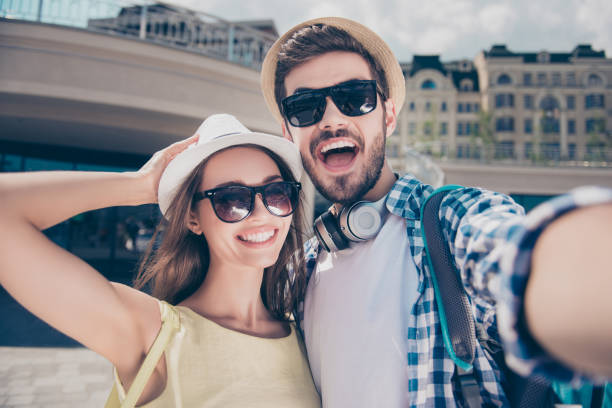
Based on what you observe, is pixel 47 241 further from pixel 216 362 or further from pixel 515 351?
pixel 515 351

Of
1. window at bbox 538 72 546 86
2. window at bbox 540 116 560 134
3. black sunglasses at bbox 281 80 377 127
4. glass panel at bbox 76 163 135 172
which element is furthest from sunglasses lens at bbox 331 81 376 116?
window at bbox 538 72 546 86

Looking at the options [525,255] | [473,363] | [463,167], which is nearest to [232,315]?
[473,363]

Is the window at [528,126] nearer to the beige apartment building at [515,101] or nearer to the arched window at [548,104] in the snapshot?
the beige apartment building at [515,101]

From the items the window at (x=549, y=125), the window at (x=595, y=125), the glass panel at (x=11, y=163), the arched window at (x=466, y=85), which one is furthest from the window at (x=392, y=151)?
the window at (x=595, y=125)

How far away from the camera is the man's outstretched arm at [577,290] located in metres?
0.56

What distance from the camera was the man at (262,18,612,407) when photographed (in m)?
0.60

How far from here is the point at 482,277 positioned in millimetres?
884

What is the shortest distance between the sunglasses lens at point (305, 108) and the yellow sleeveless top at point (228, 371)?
1.12 metres

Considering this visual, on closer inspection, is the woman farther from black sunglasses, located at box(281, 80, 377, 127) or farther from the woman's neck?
black sunglasses, located at box(281, 80, 377, 127)

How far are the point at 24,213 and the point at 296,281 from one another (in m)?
1.27

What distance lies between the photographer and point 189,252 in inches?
77.3

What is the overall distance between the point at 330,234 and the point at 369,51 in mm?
1130

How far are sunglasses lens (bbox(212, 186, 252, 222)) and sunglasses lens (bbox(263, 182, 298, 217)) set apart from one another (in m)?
0.12

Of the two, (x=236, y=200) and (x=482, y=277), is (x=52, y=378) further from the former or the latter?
(x=482, y=277)
